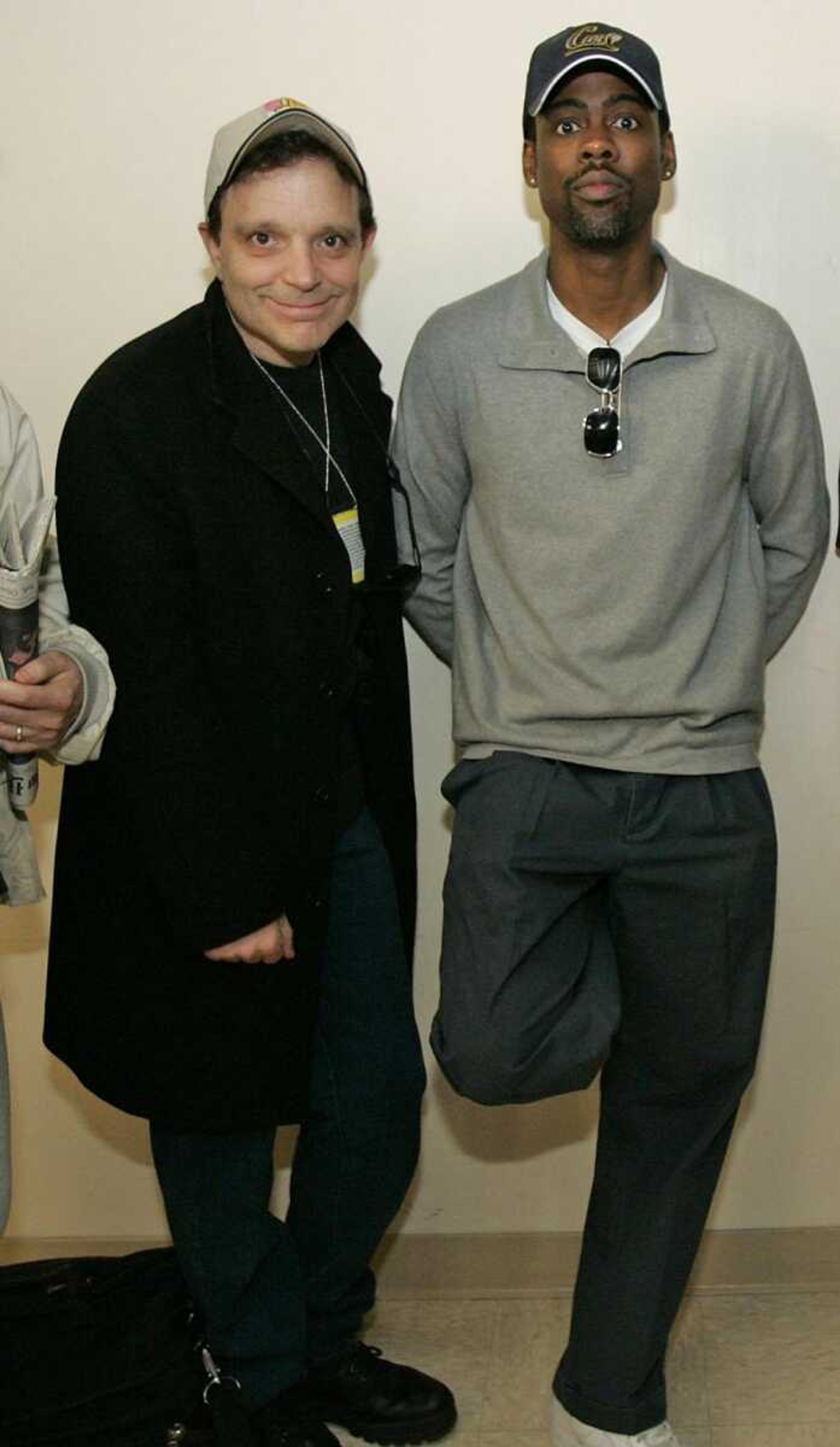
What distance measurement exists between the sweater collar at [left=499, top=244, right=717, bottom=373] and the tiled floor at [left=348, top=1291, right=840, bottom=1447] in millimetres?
1437

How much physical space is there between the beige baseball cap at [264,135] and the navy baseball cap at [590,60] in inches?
9.4

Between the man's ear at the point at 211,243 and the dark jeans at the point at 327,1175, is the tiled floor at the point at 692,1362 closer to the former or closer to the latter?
the dark jeans at the point at 327,1175

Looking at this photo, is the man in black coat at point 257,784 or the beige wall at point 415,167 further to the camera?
the beige wall at point 415,167

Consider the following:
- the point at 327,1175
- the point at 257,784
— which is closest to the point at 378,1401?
the point at 327,1175

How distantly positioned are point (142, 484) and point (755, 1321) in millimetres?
1586

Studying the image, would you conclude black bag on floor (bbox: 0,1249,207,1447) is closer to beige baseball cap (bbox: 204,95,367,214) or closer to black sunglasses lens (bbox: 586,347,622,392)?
black sunglasses lens (bbox: 586,347,622,392)

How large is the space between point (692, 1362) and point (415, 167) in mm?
1753

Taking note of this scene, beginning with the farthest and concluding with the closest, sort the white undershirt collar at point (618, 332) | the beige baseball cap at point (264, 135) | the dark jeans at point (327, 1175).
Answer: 1. the dark jeans at point (327, 1175)
2. the white undershirt collar at point (618, 332)
3. the beige baseball cap at point (264, 135)

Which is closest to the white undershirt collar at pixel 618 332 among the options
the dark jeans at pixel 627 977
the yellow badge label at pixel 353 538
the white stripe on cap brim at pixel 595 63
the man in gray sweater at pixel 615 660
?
the man in gray sweater at pixel 615 660

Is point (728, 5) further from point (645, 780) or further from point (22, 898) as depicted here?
point (22, 898)

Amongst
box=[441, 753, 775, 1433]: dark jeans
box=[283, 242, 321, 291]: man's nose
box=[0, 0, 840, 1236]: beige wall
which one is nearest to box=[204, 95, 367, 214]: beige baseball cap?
box=[283, 242, 321, 291]: man's nose

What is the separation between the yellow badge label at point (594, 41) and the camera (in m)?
2.13

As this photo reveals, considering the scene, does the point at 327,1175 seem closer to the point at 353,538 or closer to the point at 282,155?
the point at 353,538

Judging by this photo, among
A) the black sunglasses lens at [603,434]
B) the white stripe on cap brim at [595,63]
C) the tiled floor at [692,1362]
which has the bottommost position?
the tiled floor at [692,1362]
